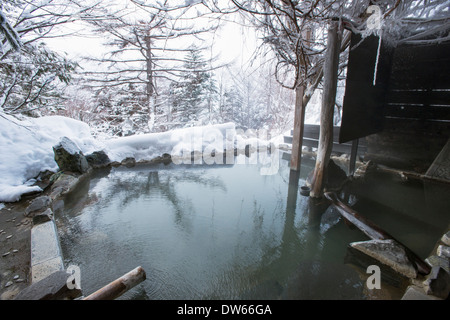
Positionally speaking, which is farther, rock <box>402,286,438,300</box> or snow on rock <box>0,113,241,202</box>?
snow on rock <box>0,113,241,202</box>

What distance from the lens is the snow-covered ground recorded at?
178 inches

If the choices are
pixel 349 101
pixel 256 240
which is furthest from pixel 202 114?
pixel 256 240

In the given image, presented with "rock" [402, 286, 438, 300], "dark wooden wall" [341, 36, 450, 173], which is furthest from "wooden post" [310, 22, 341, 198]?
"rock" [402, 286, 438, 300]

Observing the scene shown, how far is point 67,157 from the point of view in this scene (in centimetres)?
527

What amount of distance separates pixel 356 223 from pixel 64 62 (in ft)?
22.6

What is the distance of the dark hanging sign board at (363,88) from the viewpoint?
4.15 m

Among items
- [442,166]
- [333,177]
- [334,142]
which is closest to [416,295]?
[333,177]

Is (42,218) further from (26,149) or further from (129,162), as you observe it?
(129,162)

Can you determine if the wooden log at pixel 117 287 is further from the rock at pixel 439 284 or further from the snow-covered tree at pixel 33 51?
the snow-covered tree at pixel 33 51

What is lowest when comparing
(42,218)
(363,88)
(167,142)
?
(42,218)

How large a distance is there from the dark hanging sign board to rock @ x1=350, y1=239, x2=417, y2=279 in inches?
85.7

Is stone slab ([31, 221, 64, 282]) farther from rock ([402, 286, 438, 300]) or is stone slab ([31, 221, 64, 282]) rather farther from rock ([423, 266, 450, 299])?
rock ([423, 266, 450, 299])

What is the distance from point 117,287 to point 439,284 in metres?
2.78

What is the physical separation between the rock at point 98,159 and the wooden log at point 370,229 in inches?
255
